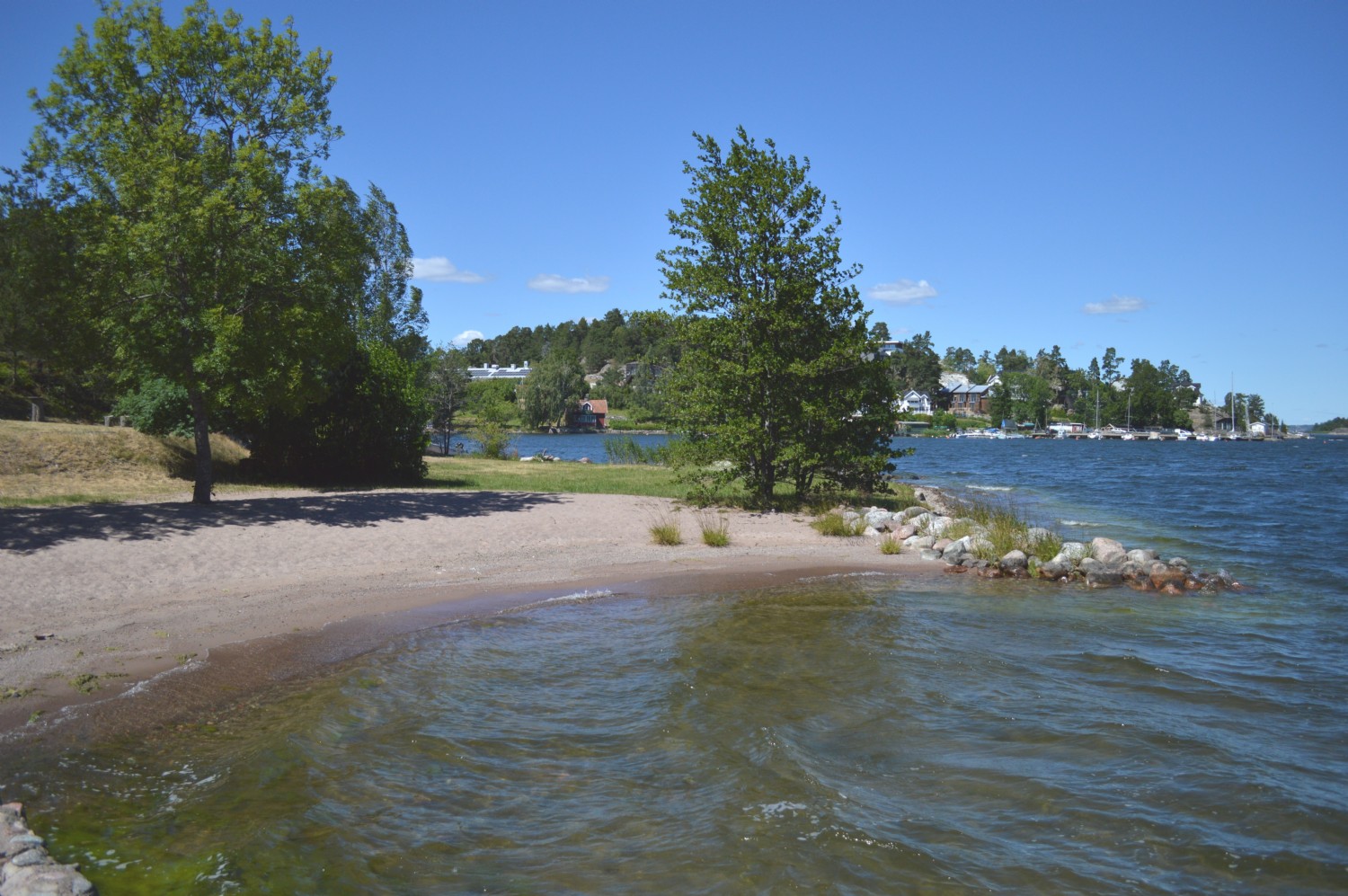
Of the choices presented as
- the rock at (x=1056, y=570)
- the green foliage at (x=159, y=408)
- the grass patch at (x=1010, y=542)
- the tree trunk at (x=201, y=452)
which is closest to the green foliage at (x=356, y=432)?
the green foliage at (x=159, y=408)

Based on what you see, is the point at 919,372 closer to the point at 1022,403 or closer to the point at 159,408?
the point at 1022,403

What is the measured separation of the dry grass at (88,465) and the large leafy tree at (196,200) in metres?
3.40

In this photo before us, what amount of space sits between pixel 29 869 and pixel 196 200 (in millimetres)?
15026

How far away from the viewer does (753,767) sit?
777 centimetres

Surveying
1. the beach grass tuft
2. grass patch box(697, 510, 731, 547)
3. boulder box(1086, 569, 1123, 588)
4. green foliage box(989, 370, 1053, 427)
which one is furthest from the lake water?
green foliage box(989, 370, 1053, 427)

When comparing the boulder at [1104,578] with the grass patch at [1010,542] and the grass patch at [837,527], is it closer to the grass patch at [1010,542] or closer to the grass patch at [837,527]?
the grass patch at [1010,542]

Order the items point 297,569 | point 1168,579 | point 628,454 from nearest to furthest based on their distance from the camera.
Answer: point 297,569
point 1168,579
point 628,454

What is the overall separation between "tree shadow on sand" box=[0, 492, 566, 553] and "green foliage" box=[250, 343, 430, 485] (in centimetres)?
366

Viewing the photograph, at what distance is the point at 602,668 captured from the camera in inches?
417

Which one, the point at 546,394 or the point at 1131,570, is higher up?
the point at 546,394

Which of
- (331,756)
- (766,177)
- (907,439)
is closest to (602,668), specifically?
(331,756)

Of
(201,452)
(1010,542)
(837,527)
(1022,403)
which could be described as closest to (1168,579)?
(1010,542)

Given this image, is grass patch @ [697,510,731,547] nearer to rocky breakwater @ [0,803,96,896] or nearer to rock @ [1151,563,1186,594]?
rock @ [1151,563,1186,594]

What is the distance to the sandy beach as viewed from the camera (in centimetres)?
992
